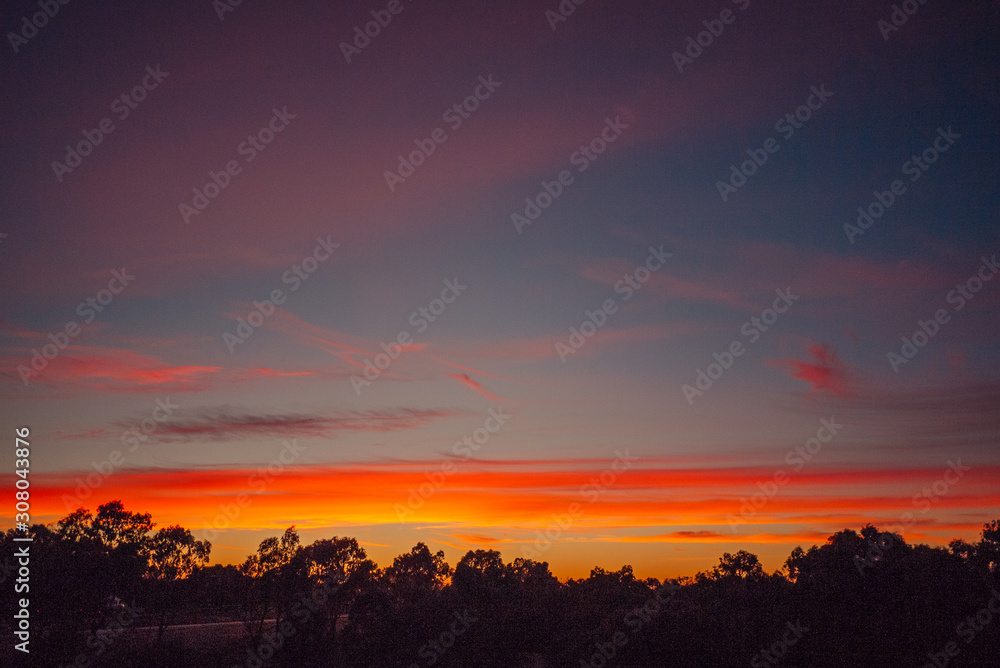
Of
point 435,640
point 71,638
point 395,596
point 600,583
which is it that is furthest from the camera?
point 600,583

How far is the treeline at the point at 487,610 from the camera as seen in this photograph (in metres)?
55.9

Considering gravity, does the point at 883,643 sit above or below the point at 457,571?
below

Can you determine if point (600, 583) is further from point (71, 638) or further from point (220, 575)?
point (71, 638)

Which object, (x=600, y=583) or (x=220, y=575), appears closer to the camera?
(x=220, y=575)

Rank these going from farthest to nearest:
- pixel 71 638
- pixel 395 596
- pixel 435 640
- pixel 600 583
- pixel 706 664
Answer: pixel 600 583, pixel 395 596, pixel 435 640, pixel 706 664, pixel 71 638

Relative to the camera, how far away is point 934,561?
205ft

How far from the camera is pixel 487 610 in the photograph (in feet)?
232

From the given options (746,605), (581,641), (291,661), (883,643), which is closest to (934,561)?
(883,643)

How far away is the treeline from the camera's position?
55.9m

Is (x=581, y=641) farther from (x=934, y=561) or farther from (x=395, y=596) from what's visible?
(x=934, y=561)

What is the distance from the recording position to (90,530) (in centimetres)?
6262

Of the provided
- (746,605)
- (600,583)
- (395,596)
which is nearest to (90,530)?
(395,596)

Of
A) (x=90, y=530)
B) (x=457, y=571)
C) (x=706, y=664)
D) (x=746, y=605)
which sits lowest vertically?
(x=706, y=664)

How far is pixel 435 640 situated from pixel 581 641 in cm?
1368
